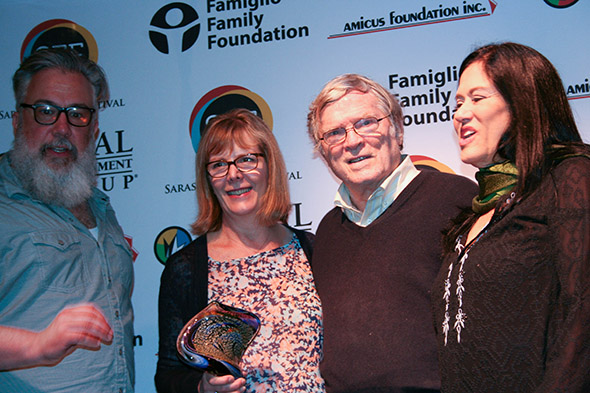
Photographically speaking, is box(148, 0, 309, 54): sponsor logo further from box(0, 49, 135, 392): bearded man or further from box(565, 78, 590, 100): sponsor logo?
box(565, 78, 590, 100): sponsor logo

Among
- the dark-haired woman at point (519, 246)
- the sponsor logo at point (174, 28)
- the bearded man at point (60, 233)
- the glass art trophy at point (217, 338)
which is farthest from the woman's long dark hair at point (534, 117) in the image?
the sponsor logo at point (174, 28)

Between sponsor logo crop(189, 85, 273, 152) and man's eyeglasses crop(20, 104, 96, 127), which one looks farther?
sponsor logo crop(189, 85, 273, 152)

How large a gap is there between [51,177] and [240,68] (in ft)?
4.19

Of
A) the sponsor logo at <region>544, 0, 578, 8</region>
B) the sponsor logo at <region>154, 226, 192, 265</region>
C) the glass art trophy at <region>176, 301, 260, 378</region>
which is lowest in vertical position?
the glass art trophy at <region>176, 301, 260, 378</region>

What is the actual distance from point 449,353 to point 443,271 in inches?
10.8

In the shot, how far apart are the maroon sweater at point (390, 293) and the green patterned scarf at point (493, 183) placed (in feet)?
0.91

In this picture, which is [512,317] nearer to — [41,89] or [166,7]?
[41,89]

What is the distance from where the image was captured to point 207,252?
236 centimetres

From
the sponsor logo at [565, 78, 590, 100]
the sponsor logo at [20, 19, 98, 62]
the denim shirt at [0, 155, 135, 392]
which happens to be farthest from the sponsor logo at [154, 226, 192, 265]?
the sponsor logo at [565, 78, 590, 100]

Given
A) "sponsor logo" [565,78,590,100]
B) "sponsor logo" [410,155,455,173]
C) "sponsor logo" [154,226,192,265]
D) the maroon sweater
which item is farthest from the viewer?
"sponsor logo" [154,226,192,265]

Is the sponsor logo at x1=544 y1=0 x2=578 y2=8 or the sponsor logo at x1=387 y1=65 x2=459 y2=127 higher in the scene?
the sponsor logo at x1=544 y1=0 x2=578 y2=8

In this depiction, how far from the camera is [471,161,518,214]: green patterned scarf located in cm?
164

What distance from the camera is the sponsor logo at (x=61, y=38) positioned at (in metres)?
3.38

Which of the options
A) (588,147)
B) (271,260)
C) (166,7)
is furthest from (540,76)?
(166,7)
